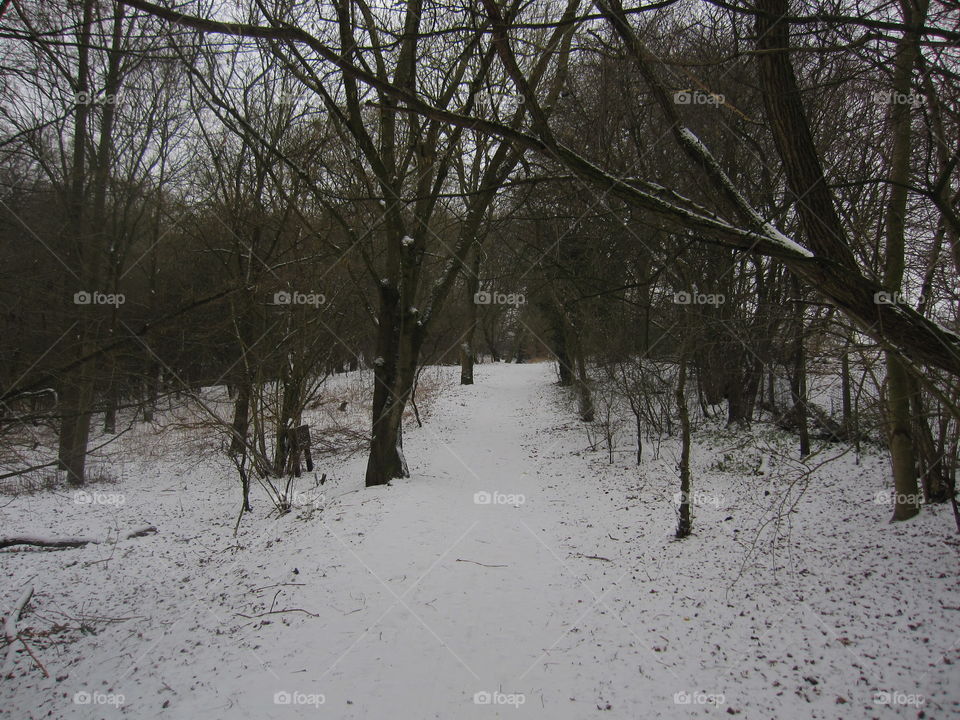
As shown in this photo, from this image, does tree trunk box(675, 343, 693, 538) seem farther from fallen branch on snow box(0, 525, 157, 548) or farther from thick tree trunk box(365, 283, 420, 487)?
fallen branch on snow box(0, 525, 157, 548)

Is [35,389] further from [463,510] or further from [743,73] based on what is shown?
[743,73]

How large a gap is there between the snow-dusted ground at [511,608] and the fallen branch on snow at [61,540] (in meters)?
0.18

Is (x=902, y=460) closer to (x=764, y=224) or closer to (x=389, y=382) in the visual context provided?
(x=764, y=224)

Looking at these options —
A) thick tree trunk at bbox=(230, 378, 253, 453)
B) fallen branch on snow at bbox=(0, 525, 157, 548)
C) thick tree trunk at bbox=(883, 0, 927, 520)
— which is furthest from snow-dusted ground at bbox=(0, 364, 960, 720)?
thick tree trunk at bbox=(230, 378, 253, 453)

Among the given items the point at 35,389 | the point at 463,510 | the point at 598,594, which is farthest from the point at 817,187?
the point at 463,510

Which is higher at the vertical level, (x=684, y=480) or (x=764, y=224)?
(x=764, y=224)

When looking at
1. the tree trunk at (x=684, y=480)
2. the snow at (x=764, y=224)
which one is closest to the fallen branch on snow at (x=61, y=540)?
the snow at (x=764, y=224)

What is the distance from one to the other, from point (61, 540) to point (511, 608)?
21.8 feet

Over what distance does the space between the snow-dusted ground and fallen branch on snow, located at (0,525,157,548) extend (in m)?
0.18

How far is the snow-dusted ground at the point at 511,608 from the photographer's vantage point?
12.6ft

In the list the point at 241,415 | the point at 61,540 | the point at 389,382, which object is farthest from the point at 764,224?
the point at 241,415

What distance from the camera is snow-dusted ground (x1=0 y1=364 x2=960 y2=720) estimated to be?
151 inches

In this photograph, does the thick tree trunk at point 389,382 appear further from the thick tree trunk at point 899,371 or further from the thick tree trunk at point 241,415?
the thick tree trunk at point 899,371

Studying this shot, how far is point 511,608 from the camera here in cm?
513
